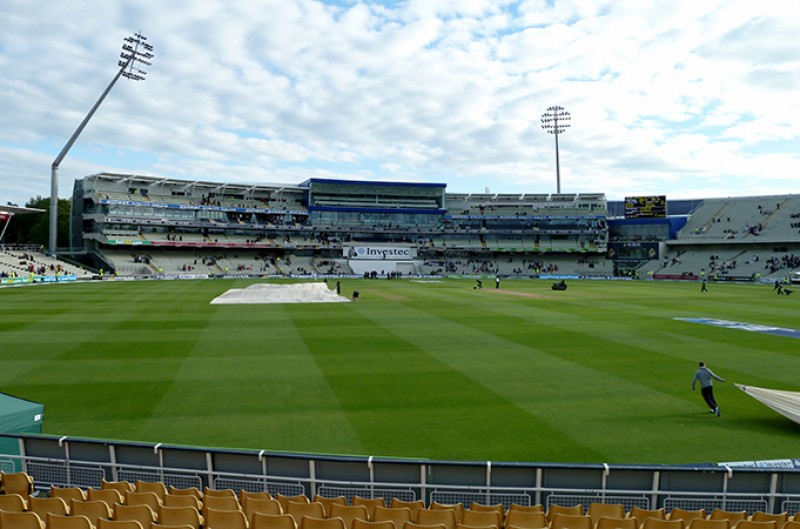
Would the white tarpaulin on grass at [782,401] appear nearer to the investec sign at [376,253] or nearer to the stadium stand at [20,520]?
the stadium stand at [20,520]

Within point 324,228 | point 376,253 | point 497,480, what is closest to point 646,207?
point 376,253

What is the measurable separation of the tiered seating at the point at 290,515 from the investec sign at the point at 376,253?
84.7m

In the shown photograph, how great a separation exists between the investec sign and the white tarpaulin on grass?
80.4m

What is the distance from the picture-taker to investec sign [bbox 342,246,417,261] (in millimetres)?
91375

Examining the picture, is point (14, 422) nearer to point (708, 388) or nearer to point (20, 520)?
point (20, 520)

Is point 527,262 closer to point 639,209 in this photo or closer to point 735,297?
point 639,209

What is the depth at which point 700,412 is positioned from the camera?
13.1m

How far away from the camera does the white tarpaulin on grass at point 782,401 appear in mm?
11492

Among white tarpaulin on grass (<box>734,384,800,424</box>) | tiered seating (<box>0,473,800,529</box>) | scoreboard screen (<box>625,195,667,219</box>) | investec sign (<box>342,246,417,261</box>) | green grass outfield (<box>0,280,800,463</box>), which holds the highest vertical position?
scoreboard screen (<box>625,195,667,219</box>)

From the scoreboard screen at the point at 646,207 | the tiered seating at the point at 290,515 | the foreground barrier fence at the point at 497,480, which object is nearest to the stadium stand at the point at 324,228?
the scoreboard screen at the point at 646,207

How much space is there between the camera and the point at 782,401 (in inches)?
461

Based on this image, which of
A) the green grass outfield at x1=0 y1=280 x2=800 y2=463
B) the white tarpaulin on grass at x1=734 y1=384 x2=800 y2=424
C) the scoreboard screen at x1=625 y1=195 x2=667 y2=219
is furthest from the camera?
the scoreboard screen at x1=625 y1=195 x2=667 y2=219

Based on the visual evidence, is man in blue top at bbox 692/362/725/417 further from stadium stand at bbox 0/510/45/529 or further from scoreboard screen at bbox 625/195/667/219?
scoreboard screen at bbox 625/195/667/219

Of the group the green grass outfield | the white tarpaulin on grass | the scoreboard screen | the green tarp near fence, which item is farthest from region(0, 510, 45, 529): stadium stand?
the scoreboard screen
